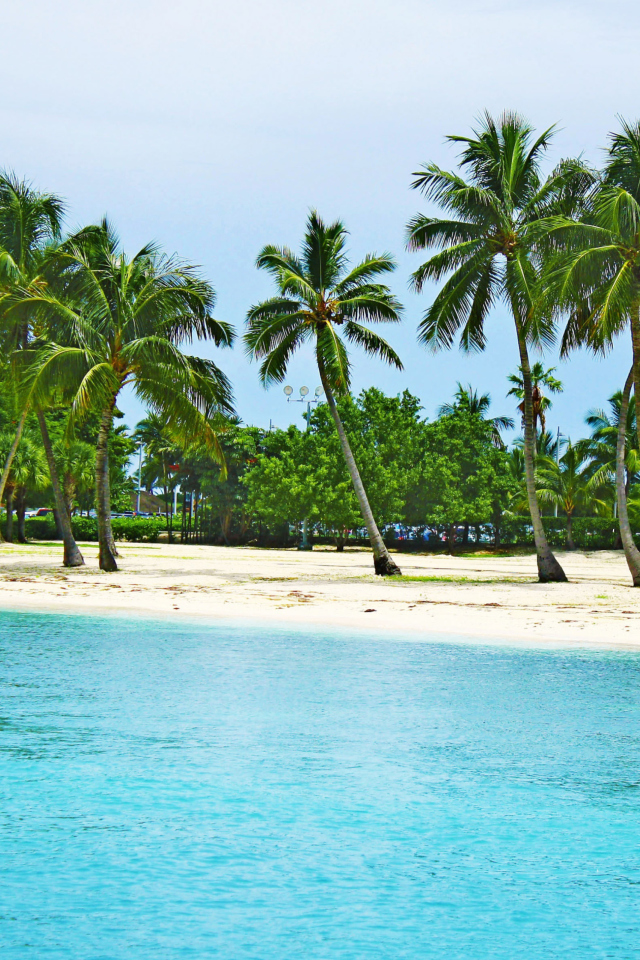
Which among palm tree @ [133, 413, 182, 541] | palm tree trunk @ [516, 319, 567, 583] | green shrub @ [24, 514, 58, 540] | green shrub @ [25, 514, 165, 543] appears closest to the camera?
palm tree trunk @ [516, 319, 567, 583]

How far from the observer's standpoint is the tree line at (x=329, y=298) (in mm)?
21156

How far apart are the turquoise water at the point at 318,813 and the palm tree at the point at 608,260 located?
10.2m

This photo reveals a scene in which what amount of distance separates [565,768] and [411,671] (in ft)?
14.3

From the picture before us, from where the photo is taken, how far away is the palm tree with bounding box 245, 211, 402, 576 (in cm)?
2575

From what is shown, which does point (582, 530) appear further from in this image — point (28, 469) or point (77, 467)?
point (28, 469)

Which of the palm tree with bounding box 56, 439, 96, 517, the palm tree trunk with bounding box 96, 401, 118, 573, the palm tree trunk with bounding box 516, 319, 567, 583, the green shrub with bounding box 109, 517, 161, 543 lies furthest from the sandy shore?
the green shrub with bounding box 109, 517, 161, 543

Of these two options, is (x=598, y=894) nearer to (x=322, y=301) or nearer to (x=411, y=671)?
(x=411, y=671)

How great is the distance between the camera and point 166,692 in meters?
10.8

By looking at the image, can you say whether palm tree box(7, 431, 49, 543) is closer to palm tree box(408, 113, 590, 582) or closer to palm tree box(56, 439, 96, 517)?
palm tree box(56, 439, 96, 517)

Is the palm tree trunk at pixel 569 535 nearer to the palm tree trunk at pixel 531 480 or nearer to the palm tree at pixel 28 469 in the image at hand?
the palm tree trunk at pixel 531 480

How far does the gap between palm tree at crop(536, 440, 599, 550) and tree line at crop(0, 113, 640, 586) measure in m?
21.1

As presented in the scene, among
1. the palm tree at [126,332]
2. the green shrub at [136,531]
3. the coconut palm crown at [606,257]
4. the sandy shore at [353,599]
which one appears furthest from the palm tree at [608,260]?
the green shrub at [136,531]

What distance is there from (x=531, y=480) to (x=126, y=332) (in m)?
11.7

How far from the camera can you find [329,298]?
2616 centimetres
